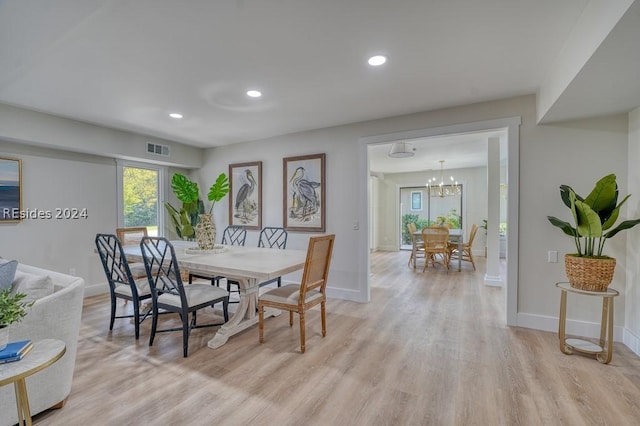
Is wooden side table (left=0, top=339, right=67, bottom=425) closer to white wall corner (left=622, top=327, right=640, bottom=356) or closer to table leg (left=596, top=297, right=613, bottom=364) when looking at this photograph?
table leg (left=596, top=297, right=613, bottom=364)

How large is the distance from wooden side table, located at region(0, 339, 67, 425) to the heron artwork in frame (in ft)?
10.5

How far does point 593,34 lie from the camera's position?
1669mm

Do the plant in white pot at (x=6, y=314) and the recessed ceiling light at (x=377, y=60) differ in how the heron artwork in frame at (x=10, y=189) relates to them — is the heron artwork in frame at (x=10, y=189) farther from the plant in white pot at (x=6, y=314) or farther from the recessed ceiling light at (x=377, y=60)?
the recessed ceiling light at (x=377, y=60)

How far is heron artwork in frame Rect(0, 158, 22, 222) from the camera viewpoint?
349cm

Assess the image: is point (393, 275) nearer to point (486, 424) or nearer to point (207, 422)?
point (486, 424)

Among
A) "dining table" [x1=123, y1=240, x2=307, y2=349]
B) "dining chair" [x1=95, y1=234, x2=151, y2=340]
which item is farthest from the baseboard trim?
"dining chair" [x1=95, y1=234, x2=151, y2=340]

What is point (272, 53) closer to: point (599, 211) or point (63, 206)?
point (599, 211)

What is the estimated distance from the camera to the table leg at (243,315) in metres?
2.76

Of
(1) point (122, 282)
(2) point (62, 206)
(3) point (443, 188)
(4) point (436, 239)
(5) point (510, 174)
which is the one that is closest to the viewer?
(1) point (122, 282)

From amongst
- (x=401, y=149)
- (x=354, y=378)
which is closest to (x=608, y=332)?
(x=354, y=378)

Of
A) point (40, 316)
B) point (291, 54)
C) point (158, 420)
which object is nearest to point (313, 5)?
point (291, 54)

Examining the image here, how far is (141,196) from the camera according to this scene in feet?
16.5

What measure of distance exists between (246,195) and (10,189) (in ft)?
9.39

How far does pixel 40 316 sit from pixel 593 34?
11.3 feet
